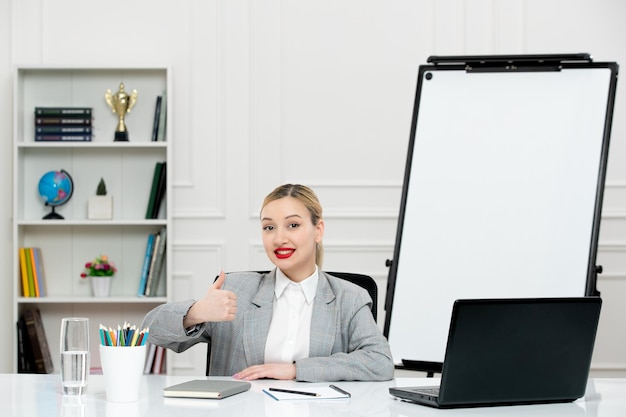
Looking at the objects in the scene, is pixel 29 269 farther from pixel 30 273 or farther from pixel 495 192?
pixel 495 192

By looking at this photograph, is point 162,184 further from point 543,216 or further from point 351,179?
point 543,216

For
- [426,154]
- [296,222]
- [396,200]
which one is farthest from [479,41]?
[296,222]

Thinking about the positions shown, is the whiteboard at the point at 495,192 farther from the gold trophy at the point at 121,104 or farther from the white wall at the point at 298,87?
the gold trophy at the point at 121,104

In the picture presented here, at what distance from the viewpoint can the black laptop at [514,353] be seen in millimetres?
1477

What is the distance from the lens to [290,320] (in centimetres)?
208

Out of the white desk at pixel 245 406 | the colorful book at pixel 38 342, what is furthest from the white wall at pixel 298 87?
the white desk at pixel 245 406

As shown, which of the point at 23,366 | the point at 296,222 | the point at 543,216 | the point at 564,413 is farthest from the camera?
the point at 23,366

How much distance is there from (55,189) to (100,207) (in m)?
0.23

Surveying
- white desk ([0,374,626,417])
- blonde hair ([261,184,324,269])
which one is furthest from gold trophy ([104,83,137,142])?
white desk ([0,374,626,417])

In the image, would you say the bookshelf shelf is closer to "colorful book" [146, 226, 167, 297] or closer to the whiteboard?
"colorful book" [146, 226, 167, 297]

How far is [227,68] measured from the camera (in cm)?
412

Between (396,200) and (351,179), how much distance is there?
0.81 ft

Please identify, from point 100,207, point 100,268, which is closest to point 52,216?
point 100,207

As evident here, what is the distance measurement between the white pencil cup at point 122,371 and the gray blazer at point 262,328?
324mm
